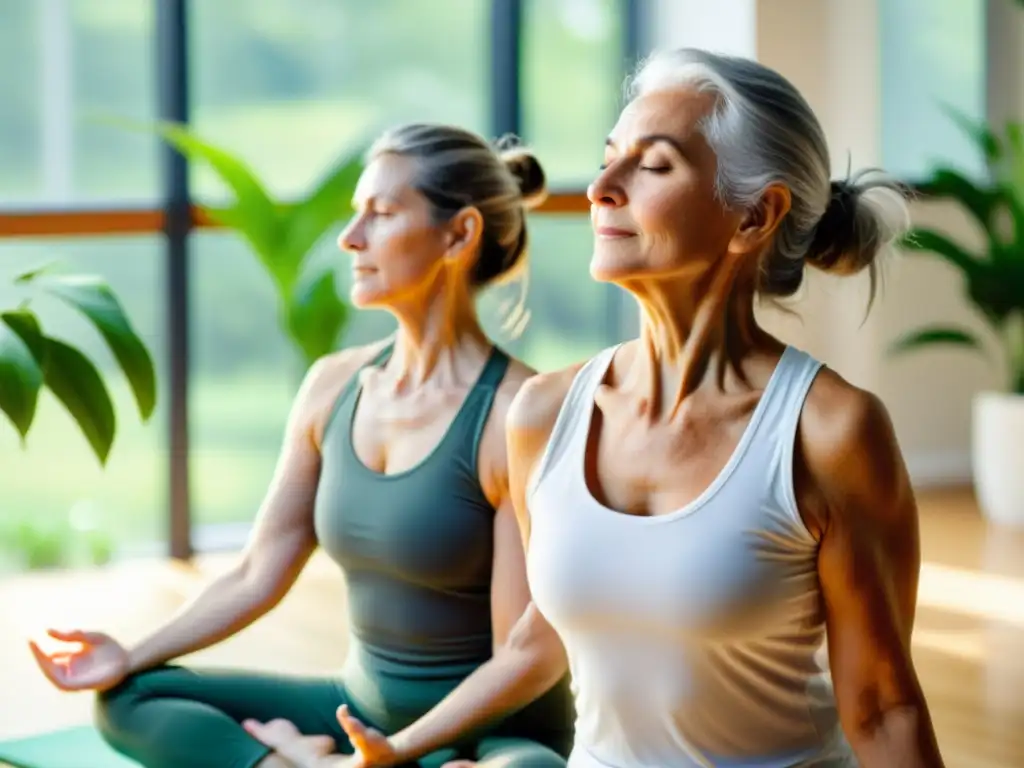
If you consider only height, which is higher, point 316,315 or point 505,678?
point 505,678

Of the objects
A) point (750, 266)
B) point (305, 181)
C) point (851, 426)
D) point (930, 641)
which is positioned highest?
point (750, 266)

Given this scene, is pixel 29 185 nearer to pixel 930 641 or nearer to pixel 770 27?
pixel 770 27

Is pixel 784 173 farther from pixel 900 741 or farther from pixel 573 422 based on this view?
pixel 900 741

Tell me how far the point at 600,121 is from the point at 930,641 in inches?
86.6

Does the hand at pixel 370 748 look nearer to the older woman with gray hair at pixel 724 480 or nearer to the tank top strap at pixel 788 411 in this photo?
the older woman with gray hair at pixel 724 480

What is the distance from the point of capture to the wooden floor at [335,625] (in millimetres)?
3006

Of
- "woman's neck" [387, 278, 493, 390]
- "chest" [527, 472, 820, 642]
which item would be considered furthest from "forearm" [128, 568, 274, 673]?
"chest" [527, 472, 820, 642]

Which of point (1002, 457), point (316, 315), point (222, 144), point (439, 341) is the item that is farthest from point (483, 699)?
point (1002, 457)

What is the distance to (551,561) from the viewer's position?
1528mm

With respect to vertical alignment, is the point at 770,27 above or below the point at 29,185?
above

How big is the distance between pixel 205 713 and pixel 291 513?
0.28 metres

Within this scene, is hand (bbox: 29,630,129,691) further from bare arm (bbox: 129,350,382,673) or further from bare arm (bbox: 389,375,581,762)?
bare arm (bbox: 389,375,581,762)

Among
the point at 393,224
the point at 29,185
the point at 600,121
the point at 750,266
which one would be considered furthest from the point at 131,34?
the point at 750,266

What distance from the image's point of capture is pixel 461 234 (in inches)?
89.3
